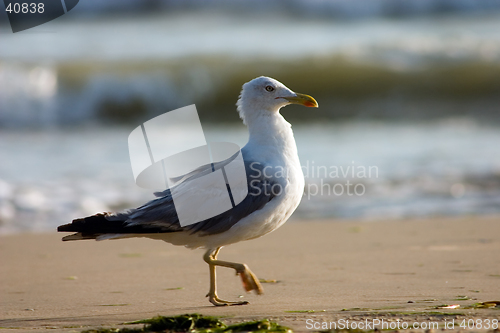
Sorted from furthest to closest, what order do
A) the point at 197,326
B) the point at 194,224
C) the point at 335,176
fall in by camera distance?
the point at 335,176 < the point at 194,224 < the point at 197,326

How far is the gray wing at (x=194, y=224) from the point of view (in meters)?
3.54

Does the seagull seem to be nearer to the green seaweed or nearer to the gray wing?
the gray wing

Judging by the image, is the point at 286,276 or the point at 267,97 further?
the point at 286,276

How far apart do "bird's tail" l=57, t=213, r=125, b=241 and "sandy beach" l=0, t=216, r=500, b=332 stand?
41 cm

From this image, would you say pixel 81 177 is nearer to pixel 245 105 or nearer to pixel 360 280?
pixel 245 105

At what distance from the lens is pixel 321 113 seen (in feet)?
46.6

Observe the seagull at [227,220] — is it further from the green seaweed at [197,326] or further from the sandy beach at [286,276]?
the green seaweed at [197,326]

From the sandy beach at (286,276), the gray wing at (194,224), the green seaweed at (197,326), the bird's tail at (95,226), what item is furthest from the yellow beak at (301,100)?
the green seaweed at (197,326)

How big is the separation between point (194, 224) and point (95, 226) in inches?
21.3

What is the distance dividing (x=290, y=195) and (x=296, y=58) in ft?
43.4

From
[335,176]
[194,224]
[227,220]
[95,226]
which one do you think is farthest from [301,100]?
[335,176]

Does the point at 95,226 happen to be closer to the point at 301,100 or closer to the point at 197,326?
the point at 197,326

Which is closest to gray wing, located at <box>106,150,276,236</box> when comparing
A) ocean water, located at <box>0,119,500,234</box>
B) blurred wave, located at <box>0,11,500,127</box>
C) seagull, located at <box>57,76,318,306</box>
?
seagull, located at <box>57,76,318,306</box>

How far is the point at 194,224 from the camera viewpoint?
3564 mm
